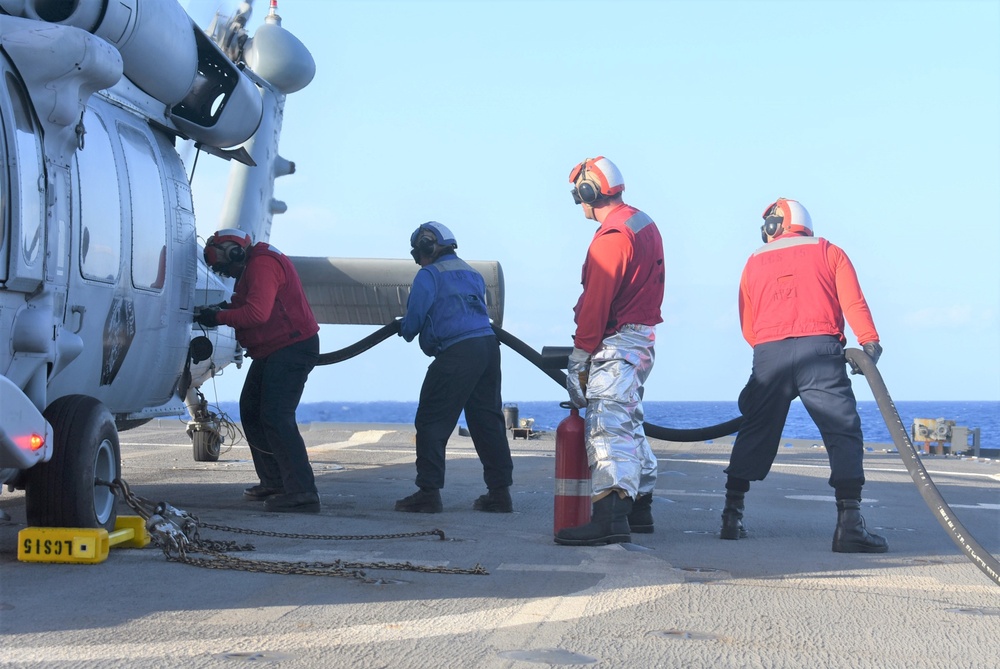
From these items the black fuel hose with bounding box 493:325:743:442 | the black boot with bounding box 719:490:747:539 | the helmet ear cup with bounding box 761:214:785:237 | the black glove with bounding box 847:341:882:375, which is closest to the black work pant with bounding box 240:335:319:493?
the black fuel hose with bounding box 493:325:743:442

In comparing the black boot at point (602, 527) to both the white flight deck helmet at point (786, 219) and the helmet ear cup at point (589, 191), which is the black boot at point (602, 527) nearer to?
the helmet ear cup at point (589, 191)

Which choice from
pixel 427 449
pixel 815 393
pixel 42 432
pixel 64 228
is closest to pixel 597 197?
pixel 815 393

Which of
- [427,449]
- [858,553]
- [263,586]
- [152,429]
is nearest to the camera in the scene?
[263,586]

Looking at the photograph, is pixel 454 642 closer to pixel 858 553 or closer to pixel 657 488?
pixel 858 553

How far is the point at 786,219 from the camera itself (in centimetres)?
656

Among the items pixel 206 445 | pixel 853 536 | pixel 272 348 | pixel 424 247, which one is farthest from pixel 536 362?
pixel 206 445

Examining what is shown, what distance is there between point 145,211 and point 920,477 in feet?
15.1

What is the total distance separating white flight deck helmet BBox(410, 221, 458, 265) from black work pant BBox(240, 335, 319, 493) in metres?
0.96

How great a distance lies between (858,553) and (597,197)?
2.37m

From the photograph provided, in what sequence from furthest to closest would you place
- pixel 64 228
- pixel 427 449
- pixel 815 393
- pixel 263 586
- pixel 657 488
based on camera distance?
1. pixel 657 488
2. pixel 427 449
3. pixel 815 393
4. pixel 64 228
5. pixel 263 586

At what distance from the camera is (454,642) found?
3.36m

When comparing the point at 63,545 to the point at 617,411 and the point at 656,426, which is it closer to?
the point at 617,411

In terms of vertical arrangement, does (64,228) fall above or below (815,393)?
above

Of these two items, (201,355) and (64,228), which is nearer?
(64,228)
